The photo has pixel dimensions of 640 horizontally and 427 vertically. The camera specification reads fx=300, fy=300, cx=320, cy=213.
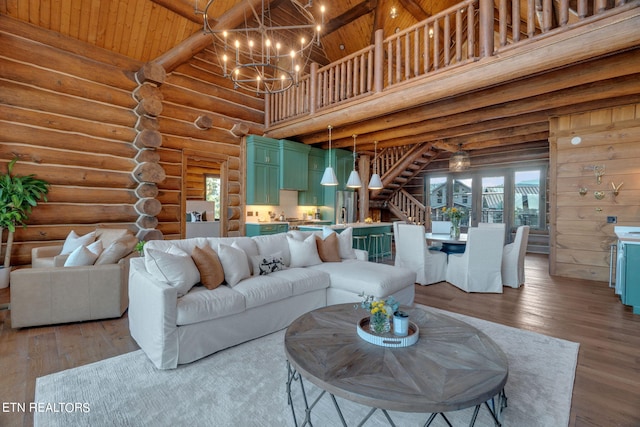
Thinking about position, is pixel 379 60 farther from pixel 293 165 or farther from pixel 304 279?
pixel 304 279

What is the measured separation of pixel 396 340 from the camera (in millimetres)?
1834

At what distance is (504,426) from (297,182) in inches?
245

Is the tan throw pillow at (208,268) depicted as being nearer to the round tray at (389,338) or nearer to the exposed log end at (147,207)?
the round tray at (389,338)

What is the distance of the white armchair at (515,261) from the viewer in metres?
4.84

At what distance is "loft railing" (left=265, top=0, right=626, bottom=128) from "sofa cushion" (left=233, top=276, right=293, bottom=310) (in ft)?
11.3

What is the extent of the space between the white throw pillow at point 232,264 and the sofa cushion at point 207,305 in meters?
0.16

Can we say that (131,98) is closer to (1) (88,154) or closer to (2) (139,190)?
(1) (88,154)

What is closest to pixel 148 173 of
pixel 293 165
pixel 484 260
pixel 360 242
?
pixel 293 165

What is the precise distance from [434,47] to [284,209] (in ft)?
16.0

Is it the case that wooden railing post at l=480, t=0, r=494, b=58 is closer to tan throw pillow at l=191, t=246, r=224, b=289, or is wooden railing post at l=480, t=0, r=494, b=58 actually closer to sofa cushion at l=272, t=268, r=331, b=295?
sofa cushion at l=272, t=268, r=331, b=295

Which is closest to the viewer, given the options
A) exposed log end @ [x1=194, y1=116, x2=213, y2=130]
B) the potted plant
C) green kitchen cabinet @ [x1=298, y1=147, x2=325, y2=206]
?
the potted plant

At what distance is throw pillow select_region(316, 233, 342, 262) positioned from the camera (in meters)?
4.09

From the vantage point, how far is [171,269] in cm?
259

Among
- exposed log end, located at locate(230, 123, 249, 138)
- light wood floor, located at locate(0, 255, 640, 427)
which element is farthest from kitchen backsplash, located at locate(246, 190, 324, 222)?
light wood floor, located at locate(0, 255, 640, 427)
